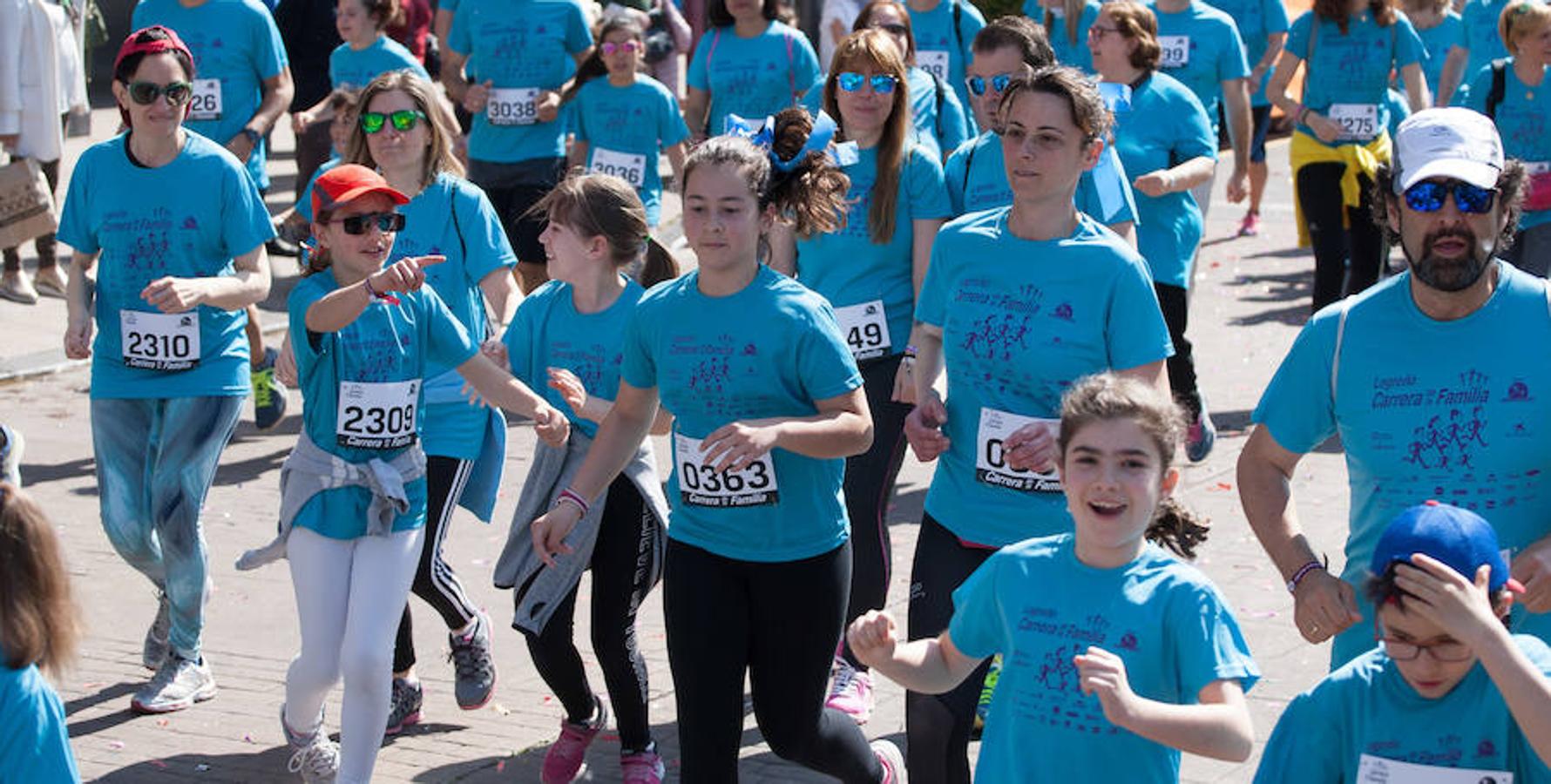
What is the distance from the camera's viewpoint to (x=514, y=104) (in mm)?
11000

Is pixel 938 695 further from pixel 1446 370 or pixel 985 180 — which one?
pixel 985 180

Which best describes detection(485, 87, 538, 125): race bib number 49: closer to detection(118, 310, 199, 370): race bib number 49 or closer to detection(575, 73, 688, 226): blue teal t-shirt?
detection(575, 73, 688, 226): blue teal t-shirt

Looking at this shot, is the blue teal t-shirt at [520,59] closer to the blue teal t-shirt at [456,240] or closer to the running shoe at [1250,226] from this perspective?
→ the blue teal t-shirt at [456,240]

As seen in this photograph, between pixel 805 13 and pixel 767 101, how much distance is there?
8389mm

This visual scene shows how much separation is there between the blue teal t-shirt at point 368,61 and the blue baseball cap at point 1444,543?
26.2 feet

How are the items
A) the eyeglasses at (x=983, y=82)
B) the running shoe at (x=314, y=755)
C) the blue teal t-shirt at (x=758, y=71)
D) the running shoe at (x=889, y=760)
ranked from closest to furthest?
the running shoe at (x=889, y=760) < the running shoe at (x=314, y=755) < the eyeglasses at (x=983, y=82) < the blue teal t-shirt at (x=758, y=71)

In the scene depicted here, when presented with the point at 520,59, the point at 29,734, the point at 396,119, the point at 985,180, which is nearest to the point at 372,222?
the point at 396,119

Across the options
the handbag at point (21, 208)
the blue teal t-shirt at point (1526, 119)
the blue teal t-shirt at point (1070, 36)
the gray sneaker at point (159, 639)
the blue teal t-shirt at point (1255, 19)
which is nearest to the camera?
the gray sneaker at point (159, 639)

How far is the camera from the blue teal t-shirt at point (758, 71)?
10953mm

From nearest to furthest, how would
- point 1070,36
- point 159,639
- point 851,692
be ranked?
point 851,692, point 159,639, point 1070,36

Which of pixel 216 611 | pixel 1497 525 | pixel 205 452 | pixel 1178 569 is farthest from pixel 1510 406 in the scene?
pixel 216 611

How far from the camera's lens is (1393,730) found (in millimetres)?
3754

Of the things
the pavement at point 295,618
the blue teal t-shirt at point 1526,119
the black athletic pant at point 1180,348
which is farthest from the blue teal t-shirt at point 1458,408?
the blue teal t-shirt at point 1526,119

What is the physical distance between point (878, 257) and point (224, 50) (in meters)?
4.44
